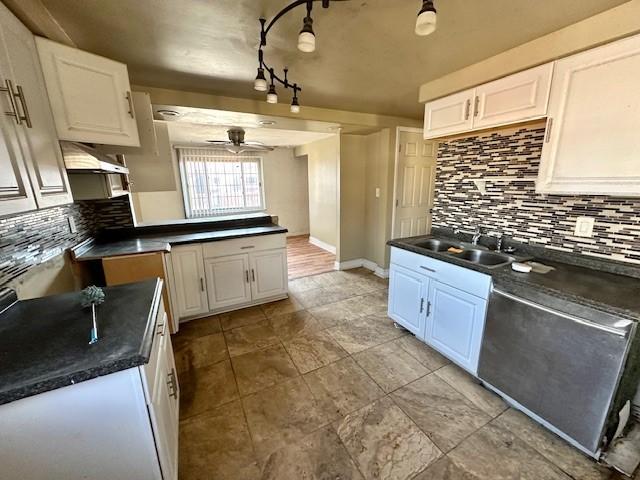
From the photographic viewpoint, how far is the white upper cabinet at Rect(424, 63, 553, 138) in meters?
1.59

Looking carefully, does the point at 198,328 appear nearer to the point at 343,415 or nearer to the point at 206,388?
the point at 206,388

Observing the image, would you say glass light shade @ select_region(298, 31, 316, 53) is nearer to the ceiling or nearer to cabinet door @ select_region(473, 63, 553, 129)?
the ceiling

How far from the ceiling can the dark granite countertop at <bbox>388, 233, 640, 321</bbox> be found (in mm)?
1392

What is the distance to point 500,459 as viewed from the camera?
1367mm

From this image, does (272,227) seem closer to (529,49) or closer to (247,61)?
(247,61)

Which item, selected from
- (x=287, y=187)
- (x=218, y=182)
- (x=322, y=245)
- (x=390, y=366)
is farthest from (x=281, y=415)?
(x=287, y=187)

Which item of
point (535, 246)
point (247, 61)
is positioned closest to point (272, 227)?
point (247, 61)

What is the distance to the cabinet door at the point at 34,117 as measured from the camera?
1.08 meters

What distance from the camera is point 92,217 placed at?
Result: 8.11 ft

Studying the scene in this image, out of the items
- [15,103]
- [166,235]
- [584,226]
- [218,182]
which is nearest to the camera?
[15,103]

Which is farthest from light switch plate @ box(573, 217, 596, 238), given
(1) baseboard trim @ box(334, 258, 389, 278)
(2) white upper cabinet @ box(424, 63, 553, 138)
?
(1) baseboard trim @ box(334, 258, 389, 278)

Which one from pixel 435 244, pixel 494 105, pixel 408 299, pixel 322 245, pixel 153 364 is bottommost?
pixel 322 245

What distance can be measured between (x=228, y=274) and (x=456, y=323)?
7.18 feet

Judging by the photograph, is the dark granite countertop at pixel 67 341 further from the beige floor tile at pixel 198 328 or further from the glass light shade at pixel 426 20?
the glass light shade at pixel 426 20
